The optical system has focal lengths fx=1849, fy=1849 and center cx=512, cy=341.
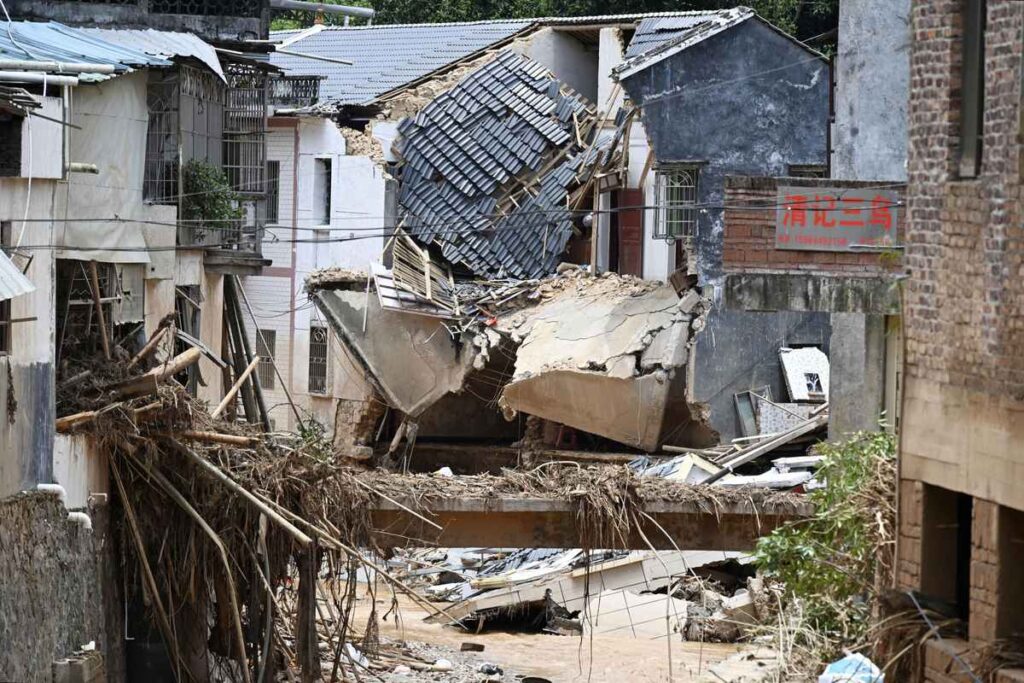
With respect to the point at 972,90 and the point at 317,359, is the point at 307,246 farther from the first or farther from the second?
the point at 972,90

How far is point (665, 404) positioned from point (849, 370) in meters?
5.53

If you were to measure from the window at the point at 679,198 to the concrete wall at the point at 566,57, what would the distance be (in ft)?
Result: 22.6

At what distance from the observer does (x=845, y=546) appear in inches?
550

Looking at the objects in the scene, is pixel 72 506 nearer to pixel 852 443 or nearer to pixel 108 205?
pixel 108 205

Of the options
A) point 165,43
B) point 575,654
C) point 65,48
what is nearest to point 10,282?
point 65,48


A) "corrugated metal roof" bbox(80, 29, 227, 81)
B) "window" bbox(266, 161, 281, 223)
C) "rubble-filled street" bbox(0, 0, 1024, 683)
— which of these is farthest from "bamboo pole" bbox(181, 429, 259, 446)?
"window" bbox(266, 161, 281, 223)

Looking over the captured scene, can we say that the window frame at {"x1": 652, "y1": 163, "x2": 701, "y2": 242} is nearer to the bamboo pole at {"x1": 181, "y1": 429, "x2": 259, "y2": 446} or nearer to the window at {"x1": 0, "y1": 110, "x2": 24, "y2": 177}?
the bamboo pole at {"x1": 181, "y1": 429, "x2": 259, "y2": 446}

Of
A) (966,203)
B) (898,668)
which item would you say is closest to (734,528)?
(898,668)

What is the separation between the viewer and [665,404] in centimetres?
3003

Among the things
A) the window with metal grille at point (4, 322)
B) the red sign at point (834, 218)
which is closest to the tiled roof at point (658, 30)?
the red sign at point (834, 218)

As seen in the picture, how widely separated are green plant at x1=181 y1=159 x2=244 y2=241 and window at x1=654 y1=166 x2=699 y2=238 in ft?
24.8

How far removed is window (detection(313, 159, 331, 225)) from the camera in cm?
3559

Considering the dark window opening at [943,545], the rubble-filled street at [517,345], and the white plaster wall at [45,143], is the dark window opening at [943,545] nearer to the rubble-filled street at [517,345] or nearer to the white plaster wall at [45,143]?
the rubble-filled street at [517,345]

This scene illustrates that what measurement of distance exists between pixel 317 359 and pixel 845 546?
2280cm
